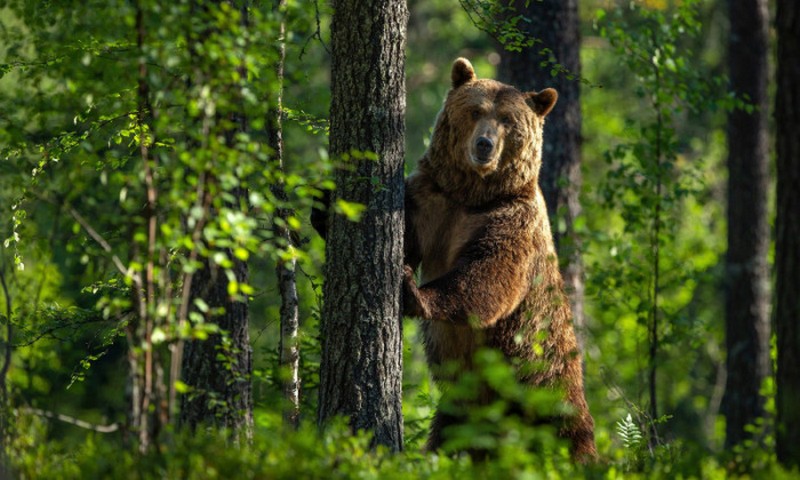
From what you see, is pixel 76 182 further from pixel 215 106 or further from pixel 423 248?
pixel 423 248

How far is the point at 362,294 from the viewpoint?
541 cm

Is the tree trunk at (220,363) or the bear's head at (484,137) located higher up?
the bear's head at (484,137)

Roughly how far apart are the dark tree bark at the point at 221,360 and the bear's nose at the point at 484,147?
1.71 metres

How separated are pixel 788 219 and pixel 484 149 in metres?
2.22

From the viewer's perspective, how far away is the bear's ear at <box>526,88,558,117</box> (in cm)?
732

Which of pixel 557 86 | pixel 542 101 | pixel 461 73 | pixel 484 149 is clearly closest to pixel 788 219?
pixel 484 149

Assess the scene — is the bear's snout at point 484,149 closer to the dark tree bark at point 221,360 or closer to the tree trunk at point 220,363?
the dark tree bark at point 221,360

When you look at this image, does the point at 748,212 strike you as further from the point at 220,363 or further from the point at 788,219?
the point at 220,363

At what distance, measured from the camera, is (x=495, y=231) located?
262 inches

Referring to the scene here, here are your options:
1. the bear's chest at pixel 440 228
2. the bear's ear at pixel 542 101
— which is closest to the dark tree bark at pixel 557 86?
the bear's ear at pixel 542 101

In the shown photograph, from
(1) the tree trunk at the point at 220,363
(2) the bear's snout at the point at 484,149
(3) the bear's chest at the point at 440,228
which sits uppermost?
(2) the bear's snout at the point at 484,149

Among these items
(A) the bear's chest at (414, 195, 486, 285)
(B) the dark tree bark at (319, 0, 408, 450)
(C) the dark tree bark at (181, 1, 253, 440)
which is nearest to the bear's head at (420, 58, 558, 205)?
(A) the bear's chest at (414, 195, 486, 285)

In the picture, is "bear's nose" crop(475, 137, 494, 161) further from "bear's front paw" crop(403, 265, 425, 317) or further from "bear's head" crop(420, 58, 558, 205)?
"bear's front paw" crop(403, 265, 425, 317)

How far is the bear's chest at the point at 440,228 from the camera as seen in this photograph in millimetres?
6832
